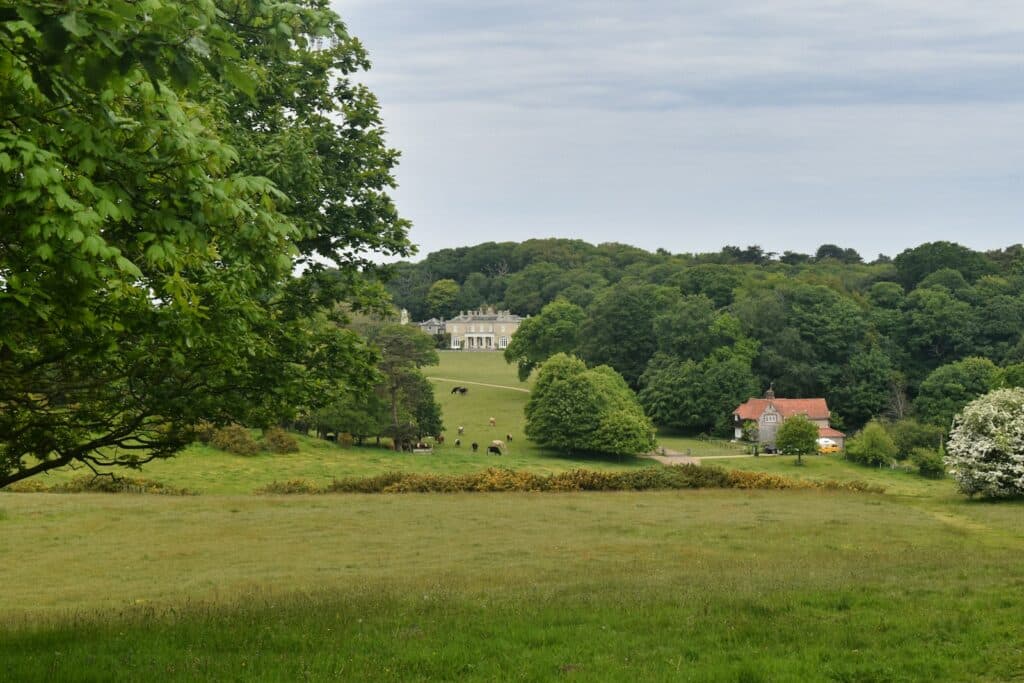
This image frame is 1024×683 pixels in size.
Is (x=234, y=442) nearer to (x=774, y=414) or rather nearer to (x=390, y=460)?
(x=390, y=460)

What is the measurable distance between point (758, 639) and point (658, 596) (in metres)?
3.29

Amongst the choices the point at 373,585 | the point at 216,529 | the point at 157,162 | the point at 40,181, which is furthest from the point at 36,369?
the point at 216,529

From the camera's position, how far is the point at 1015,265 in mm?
154375

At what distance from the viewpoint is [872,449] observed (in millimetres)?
86875

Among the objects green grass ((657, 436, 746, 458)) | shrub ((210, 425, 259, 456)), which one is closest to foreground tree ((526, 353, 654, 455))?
green grass ((657, 436, 746, 458))

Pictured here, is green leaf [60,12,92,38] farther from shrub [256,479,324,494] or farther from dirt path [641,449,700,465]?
dirt path [641,449,700,465]

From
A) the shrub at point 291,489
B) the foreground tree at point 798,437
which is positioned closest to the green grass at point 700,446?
the foreground tree at point 798,437

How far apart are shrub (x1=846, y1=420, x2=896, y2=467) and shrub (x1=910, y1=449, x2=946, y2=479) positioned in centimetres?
431

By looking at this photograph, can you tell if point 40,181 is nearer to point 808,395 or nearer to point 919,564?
point 919,564

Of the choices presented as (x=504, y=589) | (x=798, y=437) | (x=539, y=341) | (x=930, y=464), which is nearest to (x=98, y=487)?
(x=504, y=589)

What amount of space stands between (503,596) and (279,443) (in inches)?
2130

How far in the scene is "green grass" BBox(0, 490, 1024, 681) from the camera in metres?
10.8

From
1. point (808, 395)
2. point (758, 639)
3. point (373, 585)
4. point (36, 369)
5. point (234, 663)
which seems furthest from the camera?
point (808, 395)

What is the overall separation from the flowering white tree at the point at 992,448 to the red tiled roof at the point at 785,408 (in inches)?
2101
